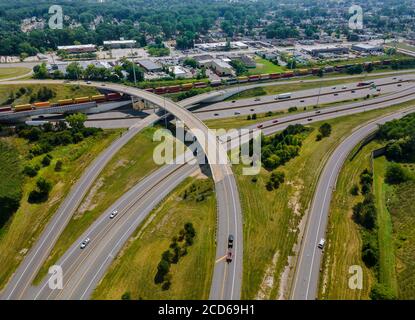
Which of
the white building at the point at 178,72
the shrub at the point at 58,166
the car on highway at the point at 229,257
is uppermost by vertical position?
the white building at the point at 178,72

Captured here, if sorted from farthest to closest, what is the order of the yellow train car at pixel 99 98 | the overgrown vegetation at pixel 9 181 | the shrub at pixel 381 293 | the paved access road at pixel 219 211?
1. the yellow train car at pixel 99 98
2. the overgrown vegetation at pixel 9 181
3. the paved access road at pixel 219 211
4. the shrub at pixel 381 293

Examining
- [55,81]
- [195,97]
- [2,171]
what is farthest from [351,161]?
[55,81]

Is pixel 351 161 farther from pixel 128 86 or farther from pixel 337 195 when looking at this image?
pixel 128 86

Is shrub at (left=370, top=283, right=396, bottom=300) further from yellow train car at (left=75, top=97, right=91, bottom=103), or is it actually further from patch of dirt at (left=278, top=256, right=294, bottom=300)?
yellow train car at (left=75, top=97, right=91, bottom=103)

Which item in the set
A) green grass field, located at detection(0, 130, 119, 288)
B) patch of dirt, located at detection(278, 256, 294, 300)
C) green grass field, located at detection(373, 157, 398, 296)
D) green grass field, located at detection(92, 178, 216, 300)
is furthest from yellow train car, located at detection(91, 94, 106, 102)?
green grass field, located at detection(373, 157, 398, 296)

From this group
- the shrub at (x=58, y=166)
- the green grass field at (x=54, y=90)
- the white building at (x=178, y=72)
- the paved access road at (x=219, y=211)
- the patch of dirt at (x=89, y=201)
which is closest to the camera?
the paved access road at (x=219, y=211)

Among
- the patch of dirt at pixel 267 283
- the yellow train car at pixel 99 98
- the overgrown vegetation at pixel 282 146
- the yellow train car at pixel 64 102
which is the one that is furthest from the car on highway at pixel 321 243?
the yellow train car at pixel 64 102

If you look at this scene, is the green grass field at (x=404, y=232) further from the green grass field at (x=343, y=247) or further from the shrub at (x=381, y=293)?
the green grass field at (x=343, y=247)
